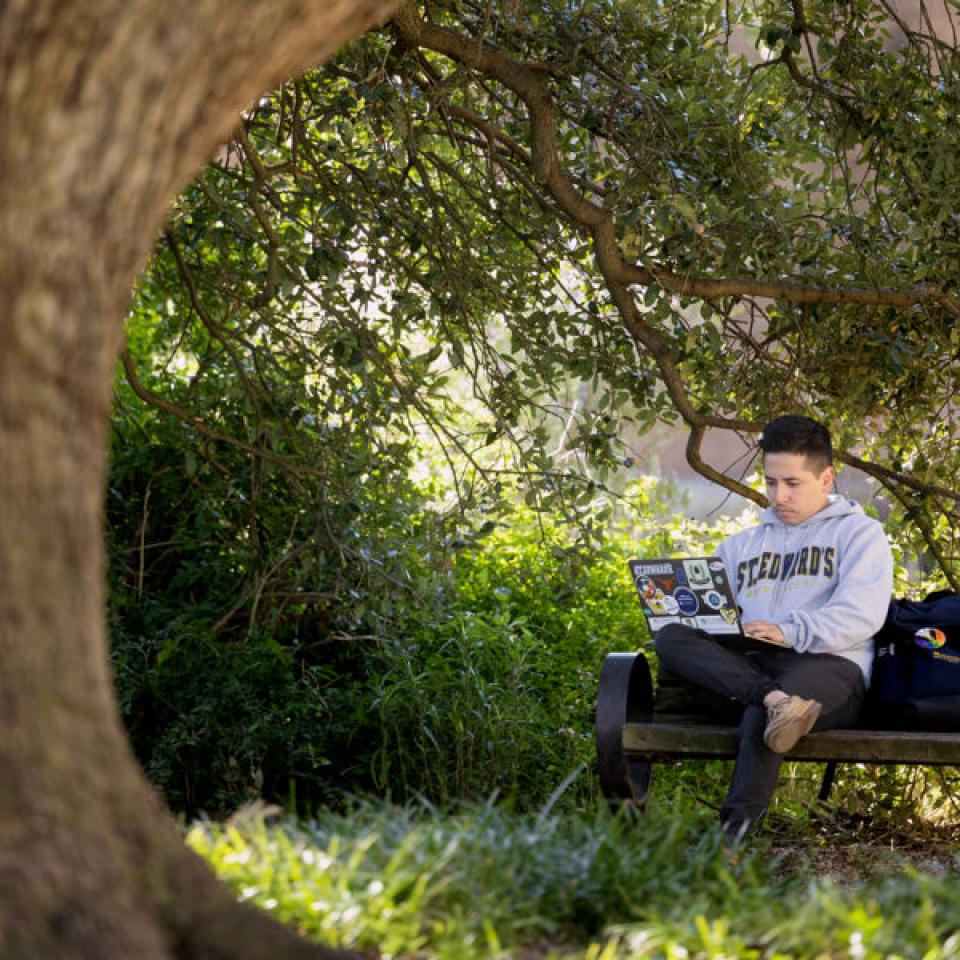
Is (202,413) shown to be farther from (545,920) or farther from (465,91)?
(545,920)

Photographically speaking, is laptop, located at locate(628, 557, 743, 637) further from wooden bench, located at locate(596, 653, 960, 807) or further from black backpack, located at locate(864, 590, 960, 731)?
black backpack, located at locate(864, 590, 960, 731)

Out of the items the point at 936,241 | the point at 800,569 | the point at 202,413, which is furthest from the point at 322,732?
the point at 936,241

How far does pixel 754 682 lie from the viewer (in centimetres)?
484

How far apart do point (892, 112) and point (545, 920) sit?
430cm

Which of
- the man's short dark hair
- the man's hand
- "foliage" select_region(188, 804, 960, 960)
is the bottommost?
"foliage" select_region(188, 804, 960, 960)

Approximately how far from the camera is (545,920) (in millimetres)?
2859

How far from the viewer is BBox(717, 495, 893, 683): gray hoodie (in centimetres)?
497

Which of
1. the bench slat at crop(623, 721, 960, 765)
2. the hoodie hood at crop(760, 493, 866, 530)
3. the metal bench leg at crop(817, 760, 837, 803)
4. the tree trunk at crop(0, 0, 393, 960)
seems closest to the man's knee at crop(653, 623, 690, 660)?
the bench slat at crop(623, 721, 960, 765)

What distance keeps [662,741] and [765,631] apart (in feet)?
1.68

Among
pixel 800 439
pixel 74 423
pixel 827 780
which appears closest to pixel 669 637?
pixel 800 439

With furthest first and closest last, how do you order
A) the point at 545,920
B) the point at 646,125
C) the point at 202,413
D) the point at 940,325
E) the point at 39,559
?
the point at 202,413, the point at 940,325, the point at 646,125, the point at 545,920, the point at 39,559

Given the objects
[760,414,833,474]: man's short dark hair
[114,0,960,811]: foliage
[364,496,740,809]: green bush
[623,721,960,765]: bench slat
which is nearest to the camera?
[623,721,960,765]: bench slat

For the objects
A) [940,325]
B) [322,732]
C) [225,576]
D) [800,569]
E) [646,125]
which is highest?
[646,125]

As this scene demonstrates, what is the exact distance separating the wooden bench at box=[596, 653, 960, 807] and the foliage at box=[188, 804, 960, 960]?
1.32 meters
